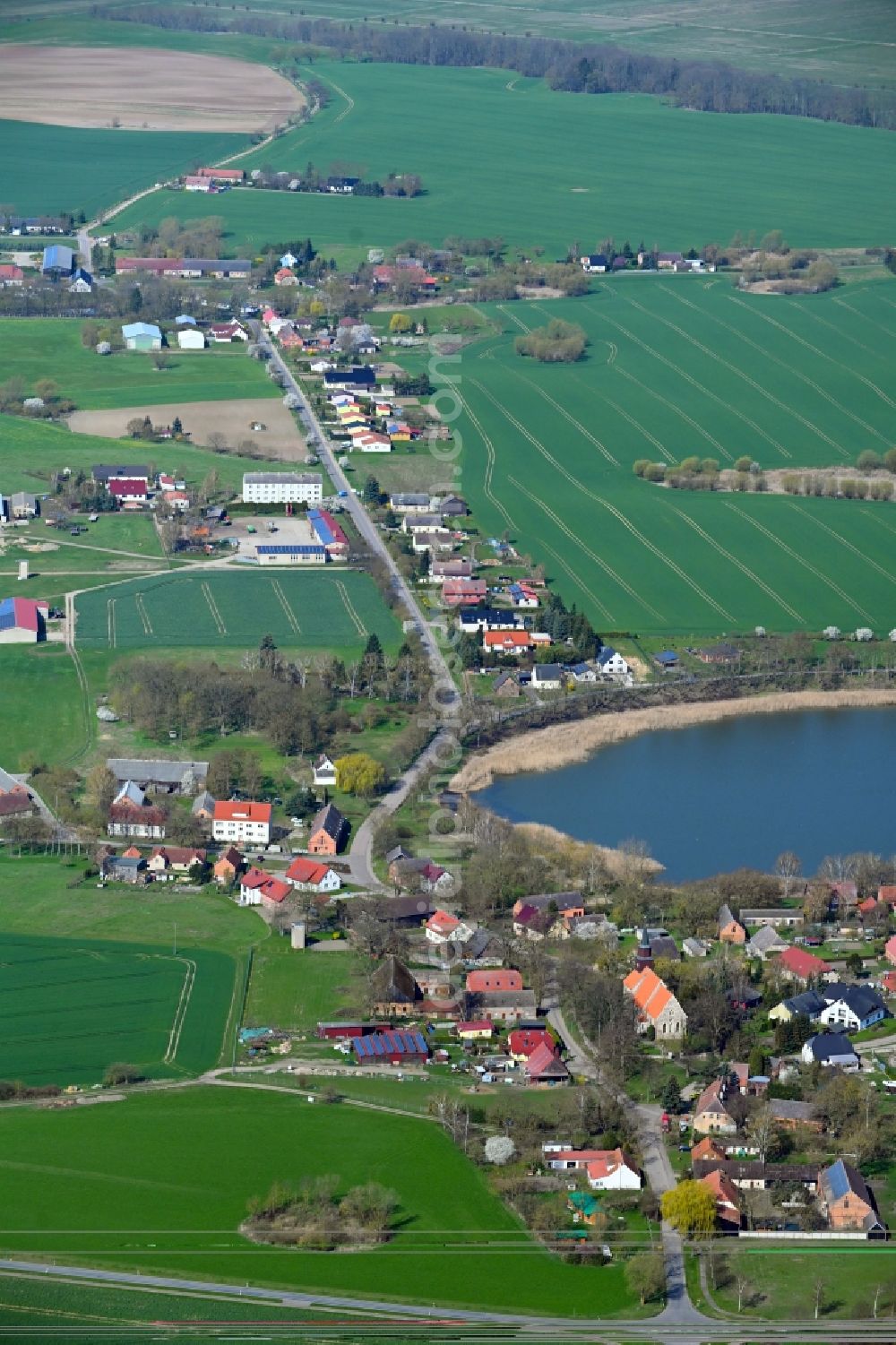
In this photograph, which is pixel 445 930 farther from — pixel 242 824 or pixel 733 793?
pixel 733 793

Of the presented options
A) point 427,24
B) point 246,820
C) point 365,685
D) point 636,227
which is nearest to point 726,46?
point 636,227

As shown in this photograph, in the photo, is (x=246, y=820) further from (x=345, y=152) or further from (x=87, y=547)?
(x=345, y=152)

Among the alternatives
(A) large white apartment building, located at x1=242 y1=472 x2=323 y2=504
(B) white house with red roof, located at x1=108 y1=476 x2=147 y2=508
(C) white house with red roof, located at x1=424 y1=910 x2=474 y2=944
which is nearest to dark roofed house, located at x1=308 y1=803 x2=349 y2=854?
(C) white house with red roof, located at x1=424 y1=910 x2=474 y2=944

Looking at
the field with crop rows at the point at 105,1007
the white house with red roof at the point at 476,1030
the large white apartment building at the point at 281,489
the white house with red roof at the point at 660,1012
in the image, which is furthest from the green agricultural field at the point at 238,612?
the white house with red roof at the point at 660,1012

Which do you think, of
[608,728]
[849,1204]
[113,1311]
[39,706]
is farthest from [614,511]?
[113,1311]

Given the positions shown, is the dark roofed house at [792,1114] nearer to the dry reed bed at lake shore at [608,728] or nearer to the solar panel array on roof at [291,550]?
the dry reed bed at lake shore at [608,728]

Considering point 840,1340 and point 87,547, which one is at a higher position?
point 840,1340
